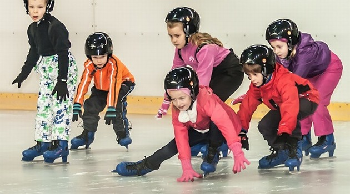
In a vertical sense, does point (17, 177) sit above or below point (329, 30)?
below

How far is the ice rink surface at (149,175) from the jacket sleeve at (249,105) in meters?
0.35

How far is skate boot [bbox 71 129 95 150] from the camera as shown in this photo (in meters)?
7.51

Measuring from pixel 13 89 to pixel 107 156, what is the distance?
4.28 metres

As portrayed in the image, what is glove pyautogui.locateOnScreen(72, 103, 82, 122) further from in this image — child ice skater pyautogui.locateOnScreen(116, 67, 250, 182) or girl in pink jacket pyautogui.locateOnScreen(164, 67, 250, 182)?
girl in pink jacket pyautogui.locateOnScreen(164, 67, 250, 182)

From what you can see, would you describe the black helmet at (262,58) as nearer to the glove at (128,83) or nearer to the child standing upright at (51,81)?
the child standing upright at (51,81)

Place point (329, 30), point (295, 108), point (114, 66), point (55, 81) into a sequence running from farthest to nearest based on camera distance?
point (329, 30), point (114, 66), point (55, 81), point (295, 108)

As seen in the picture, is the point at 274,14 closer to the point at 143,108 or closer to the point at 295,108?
the point at 143,108

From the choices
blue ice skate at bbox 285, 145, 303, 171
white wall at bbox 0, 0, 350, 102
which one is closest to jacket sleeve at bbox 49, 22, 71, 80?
blue ice skate at bbox 285, 145, 303, 171

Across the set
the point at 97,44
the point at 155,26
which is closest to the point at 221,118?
the point at 97,44

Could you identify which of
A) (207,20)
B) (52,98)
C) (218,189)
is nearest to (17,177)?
(52,98)

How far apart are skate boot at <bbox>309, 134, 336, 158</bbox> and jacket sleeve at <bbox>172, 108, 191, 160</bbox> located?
1.39 metres

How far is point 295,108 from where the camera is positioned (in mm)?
5867

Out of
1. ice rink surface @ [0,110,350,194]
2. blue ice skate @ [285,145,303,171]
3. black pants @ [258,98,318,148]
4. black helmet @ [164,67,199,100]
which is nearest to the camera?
ice rink surface @ [0,110,350,194]

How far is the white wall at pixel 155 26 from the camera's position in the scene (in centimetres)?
946
